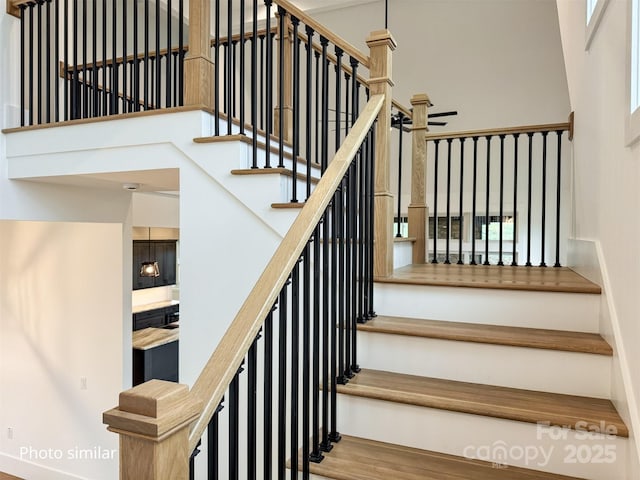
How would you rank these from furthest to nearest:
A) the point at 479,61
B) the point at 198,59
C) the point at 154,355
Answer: the point at 479,61, the point at 154,355, the point at 198,59

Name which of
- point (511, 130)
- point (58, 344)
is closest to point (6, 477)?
point (58, 344)

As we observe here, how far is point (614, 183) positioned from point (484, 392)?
0.87 meters

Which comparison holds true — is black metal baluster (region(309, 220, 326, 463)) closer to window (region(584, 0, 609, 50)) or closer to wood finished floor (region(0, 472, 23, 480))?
window (region(584, 0, 609, 50))

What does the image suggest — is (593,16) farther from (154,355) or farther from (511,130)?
(154,355)

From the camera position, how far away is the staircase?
147 centimetres

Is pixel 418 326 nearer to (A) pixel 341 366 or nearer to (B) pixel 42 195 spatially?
(A) pixel 341 366

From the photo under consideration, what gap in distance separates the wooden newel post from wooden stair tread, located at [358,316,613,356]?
45.1 inches

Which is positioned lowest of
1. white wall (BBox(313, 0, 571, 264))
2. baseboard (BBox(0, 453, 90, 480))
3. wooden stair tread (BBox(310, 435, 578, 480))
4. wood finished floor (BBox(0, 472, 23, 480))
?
wood finished floor (BBox(0, 472, 23, 480))

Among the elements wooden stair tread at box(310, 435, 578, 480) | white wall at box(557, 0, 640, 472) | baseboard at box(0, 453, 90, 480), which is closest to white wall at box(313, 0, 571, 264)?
white wall at box(557, 0, 640, 472)

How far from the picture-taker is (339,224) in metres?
1.78

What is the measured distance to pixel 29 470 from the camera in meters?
4.65

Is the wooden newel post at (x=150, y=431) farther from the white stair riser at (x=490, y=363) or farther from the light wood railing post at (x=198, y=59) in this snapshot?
the light wood railing post at (x=198, y=59)

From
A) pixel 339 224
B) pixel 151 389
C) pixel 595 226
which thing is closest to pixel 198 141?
pixel 339 224

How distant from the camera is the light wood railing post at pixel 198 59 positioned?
2.30 metres
